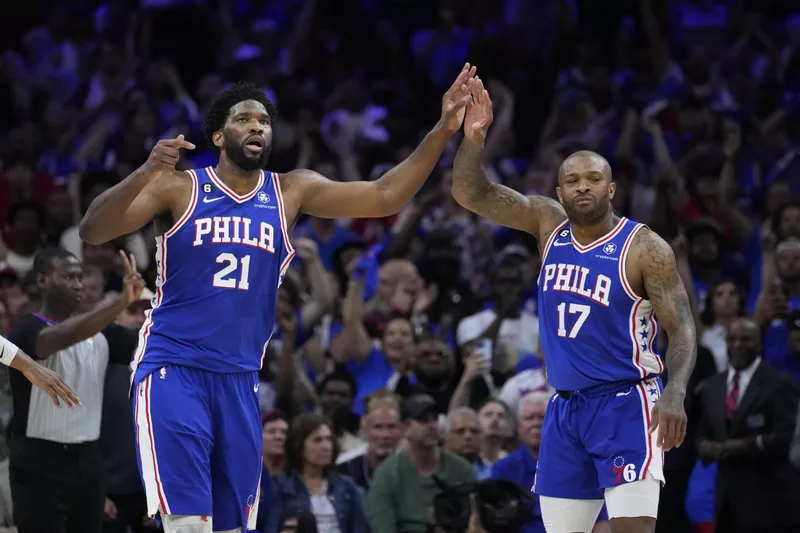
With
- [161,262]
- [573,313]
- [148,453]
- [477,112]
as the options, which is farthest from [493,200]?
[148,453]

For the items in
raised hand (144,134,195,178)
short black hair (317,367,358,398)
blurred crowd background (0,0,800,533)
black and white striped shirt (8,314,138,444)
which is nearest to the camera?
raised hand (144,134,195,178)

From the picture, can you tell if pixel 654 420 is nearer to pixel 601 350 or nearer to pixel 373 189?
pixel 601 350

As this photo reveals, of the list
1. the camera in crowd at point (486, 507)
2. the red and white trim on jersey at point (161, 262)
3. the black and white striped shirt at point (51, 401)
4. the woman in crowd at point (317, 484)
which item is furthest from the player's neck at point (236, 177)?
the camera in crowd at point (486, 507)

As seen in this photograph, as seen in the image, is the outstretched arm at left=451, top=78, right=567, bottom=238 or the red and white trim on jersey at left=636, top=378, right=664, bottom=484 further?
the outstretched arm at left=451, top=78, right=567, bottom=238

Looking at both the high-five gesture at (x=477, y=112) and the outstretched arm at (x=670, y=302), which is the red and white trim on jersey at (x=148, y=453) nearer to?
the high-five gesture at (x=477, y=112)

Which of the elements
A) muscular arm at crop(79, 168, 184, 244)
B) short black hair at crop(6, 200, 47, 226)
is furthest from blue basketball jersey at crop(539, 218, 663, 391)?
short black hair at crop(6, 200, 47, 226)

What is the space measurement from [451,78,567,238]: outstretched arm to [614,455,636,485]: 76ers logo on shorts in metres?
1.33

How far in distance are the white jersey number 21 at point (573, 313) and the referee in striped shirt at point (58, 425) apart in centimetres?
269

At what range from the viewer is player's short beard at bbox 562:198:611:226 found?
6953mm

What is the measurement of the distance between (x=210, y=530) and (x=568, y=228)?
2.39 metres

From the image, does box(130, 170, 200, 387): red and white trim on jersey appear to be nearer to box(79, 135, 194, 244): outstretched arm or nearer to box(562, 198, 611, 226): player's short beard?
box(79, 135, 194, 244): outstretched arm

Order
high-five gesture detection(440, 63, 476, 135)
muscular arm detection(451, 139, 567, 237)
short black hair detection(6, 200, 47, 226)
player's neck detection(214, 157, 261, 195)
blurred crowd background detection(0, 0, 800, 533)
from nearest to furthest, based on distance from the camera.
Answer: player's neck detection(214, 157, 261, 195) < high-five gesture detection(440, 63, 476, 135) < muscular arm detection(451, 139, 567, 237) < blurred crowd background detection(0, 0, 800, 533) < short black hair detection(6, 200, 47, 226)

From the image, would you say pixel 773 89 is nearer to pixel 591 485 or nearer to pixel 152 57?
pixel 152 57

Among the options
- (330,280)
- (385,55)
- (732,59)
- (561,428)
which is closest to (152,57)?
(385,55)
